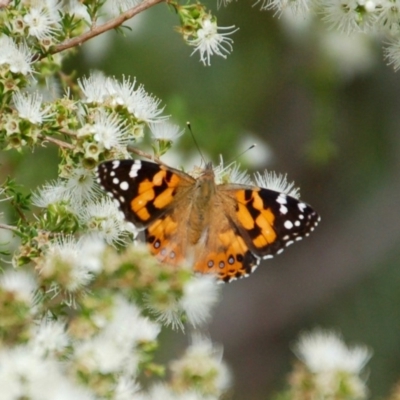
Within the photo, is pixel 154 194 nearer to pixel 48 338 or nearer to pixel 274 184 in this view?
pixel 274 184

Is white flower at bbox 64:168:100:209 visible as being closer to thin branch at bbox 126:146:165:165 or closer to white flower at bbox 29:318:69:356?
thin branch at bbox 126:146:165:165

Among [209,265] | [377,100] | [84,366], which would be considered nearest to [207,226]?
[209,265]

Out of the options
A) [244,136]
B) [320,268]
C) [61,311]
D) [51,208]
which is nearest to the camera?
[61,311]

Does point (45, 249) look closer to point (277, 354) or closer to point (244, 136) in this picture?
point (244, 136)

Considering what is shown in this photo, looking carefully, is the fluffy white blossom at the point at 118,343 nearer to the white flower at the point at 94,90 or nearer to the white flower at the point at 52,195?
the white flower at the point at 52,195

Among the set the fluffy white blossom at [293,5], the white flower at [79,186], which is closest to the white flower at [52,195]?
the white flower at [79,186]

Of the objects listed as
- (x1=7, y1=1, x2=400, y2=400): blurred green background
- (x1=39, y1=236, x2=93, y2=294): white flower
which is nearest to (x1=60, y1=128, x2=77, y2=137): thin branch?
(x1=39, y1=236, x2=93, y2=294): white flower
